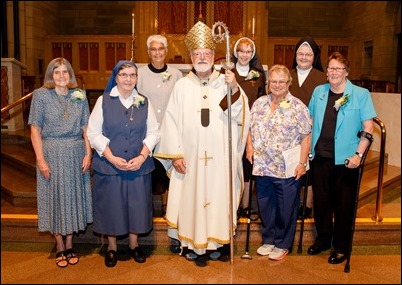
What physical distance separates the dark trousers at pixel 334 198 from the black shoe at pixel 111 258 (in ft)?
5.73

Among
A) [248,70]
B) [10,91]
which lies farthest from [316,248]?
[10,91]

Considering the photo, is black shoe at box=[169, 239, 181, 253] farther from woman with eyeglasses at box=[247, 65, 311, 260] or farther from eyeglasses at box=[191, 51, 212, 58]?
eyeglasses at box=[191, 51, 212, 58]

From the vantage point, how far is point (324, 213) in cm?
359

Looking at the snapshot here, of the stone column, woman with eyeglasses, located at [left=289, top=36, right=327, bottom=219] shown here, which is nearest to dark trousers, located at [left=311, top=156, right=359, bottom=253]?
→ woman with eyeglasses, located at [left=289, top=36, right=327, bottom=219]

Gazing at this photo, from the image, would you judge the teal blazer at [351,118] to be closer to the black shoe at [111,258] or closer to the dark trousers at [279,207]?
the dark trousers at [279,207]

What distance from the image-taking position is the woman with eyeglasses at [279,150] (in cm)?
333

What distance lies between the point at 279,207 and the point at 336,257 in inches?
25.3

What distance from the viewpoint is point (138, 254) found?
3.54m

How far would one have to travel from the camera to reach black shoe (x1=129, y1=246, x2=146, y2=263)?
11.5ft

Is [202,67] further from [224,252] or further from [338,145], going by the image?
[224,252]

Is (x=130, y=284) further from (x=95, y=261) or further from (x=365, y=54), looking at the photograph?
(x=365, y=54)

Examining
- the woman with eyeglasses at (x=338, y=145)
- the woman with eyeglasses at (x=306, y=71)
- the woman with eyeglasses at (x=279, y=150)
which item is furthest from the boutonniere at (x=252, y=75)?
the woman with eyeglasses at (x=338, y=145)

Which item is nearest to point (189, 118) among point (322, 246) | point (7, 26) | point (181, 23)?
point (322, 246)

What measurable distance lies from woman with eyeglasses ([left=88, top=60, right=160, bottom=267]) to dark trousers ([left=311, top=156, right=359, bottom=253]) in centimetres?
139
